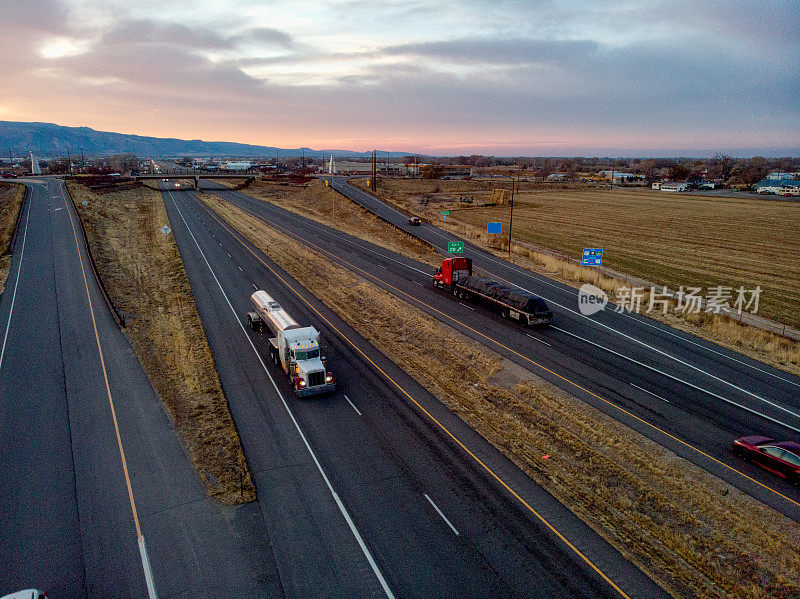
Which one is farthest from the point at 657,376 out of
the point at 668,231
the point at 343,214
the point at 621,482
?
the point at 343,214

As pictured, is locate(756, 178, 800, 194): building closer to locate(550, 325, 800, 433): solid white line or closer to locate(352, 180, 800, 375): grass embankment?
locate(352, 180, 800, 375): grass embankment

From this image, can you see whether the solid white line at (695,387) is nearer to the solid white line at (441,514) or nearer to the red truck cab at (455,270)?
the red truck cab at (455,270)

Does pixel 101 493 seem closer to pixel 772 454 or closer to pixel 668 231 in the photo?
pixel 772 454

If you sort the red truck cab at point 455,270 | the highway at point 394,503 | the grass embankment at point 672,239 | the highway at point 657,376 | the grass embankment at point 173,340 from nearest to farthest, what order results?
the highway at point 394,503
the grass embankment at point 173,340
the highway at point 657,376
the grass embankment at point 672,239
the red truck cab at point 455,270

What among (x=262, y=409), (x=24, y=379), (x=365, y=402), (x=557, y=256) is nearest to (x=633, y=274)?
(x=557, y=256)

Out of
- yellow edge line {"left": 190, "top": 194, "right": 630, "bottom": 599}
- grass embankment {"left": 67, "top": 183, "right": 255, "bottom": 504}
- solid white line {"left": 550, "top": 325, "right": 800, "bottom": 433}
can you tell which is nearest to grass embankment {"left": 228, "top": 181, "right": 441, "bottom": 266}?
yellow edge line {"left": 190, "top": 194, "right": 630, "bottom": 599}

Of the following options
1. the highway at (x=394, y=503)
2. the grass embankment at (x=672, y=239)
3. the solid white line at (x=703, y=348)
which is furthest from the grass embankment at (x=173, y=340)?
the grass embankment at (x=672, y=239)
